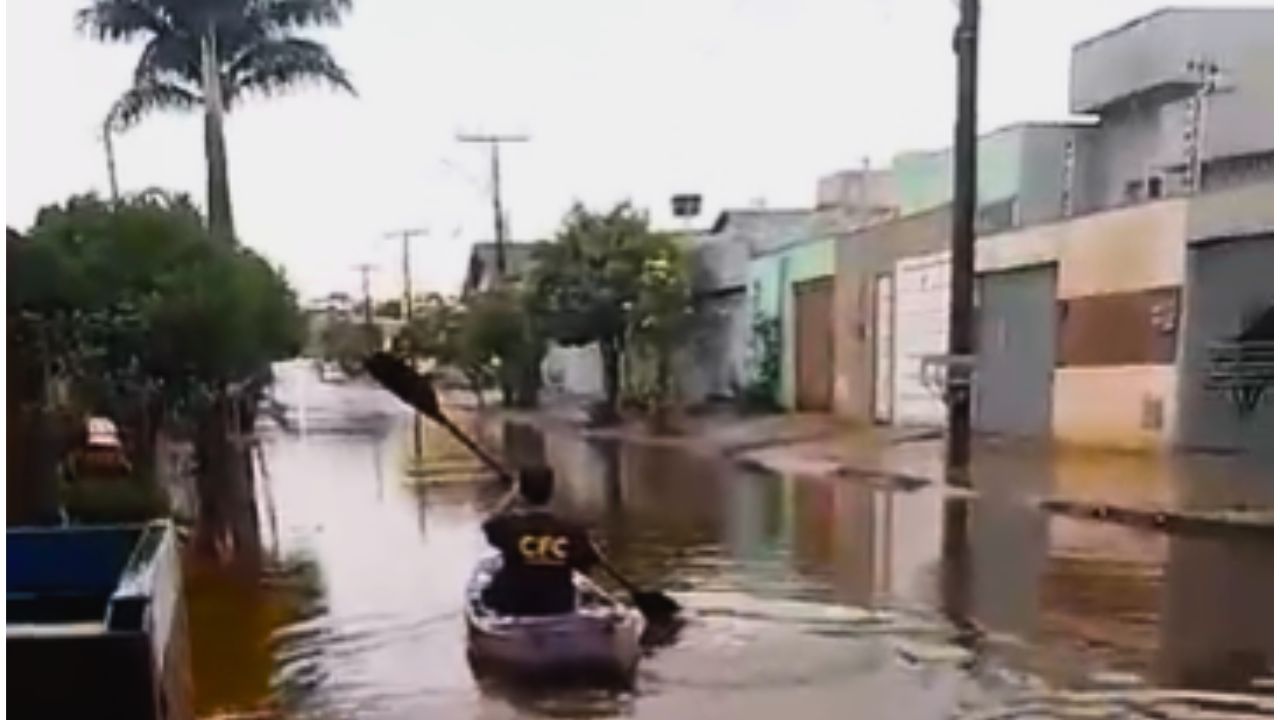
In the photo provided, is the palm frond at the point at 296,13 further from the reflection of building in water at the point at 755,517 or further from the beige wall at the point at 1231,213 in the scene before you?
the beige wall at the point at 1231,213

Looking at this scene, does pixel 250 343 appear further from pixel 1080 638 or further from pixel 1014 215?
pixel 1014 215

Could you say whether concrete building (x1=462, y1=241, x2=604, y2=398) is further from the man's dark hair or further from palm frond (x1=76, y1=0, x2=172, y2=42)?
the man's dark hair

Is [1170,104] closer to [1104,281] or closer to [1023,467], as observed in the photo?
[1104,281]

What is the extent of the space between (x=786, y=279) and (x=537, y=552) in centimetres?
1921

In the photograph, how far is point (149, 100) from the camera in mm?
18188

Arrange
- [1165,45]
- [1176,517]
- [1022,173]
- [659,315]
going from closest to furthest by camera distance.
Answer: [1176,517] < [1165,45] < [1022,173] < [659,315]

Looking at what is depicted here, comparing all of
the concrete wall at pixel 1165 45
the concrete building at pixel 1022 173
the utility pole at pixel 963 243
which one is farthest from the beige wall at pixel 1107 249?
the concrete wall at pixel 1165 45

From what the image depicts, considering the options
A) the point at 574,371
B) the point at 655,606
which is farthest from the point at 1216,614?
the point at 574,371

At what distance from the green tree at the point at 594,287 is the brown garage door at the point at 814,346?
1.94 m

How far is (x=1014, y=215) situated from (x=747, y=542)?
12.2m

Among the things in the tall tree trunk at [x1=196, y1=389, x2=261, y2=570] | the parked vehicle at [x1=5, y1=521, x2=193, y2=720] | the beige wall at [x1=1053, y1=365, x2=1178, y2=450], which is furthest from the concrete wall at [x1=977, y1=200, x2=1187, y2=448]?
the parked vehicle at [x1=5, y1=521, x2=193, y2=720]

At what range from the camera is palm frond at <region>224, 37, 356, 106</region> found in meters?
18.1

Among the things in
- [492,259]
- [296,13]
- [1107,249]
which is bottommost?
[492,259]

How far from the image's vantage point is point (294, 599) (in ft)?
30.3
